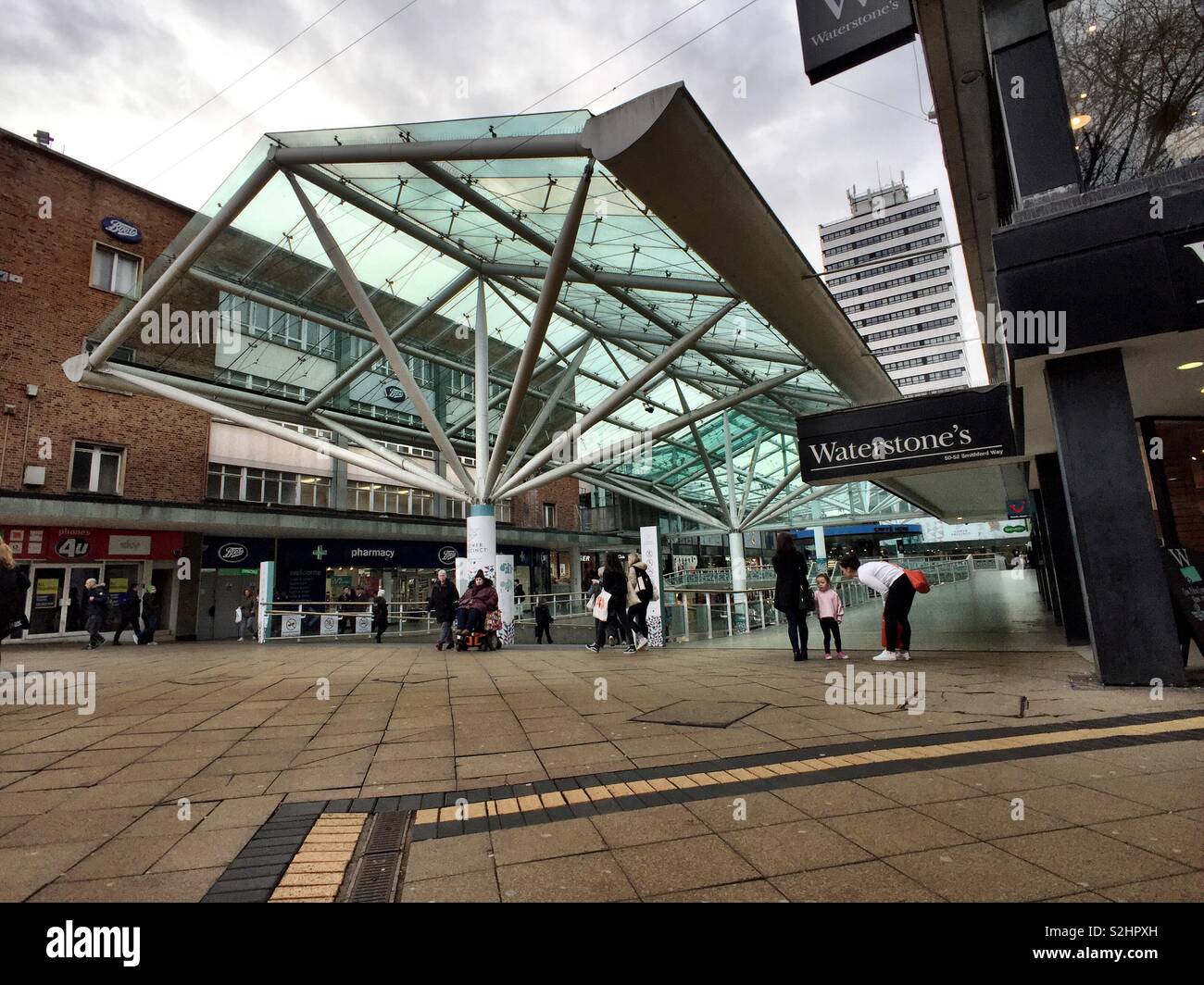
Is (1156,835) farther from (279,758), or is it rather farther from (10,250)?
(10,250)

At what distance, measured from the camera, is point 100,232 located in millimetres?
20562

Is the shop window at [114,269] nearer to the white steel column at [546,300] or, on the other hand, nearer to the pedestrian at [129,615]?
the pedestrian at [129,615]

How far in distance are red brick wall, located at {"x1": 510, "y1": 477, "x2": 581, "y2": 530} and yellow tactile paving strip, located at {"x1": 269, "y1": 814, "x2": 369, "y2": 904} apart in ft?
99.1

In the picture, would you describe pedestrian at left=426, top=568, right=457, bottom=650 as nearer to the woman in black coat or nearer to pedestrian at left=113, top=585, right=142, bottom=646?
the woman in black coat

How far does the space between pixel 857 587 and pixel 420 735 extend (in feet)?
71.7

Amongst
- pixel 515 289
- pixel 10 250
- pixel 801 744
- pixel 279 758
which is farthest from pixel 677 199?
pixel 10 250

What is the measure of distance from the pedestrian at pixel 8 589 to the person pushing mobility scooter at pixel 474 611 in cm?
746

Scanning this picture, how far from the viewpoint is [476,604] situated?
42.8ft

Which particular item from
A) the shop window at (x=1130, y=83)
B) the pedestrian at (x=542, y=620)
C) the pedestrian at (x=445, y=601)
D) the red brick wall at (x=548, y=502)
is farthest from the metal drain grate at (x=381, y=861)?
the red brick wall at (x=548, y=502)

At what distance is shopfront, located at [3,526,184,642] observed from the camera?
19.1m

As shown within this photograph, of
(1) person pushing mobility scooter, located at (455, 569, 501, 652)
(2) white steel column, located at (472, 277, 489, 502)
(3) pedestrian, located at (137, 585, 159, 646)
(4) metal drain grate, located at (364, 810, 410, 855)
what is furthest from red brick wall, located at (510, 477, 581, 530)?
(4) metal drain grate, located at (364, 810, 410, 855)

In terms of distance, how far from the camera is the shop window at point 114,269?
20.4m

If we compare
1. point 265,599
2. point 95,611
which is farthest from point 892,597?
point 95,611

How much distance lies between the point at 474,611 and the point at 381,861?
419 inches
